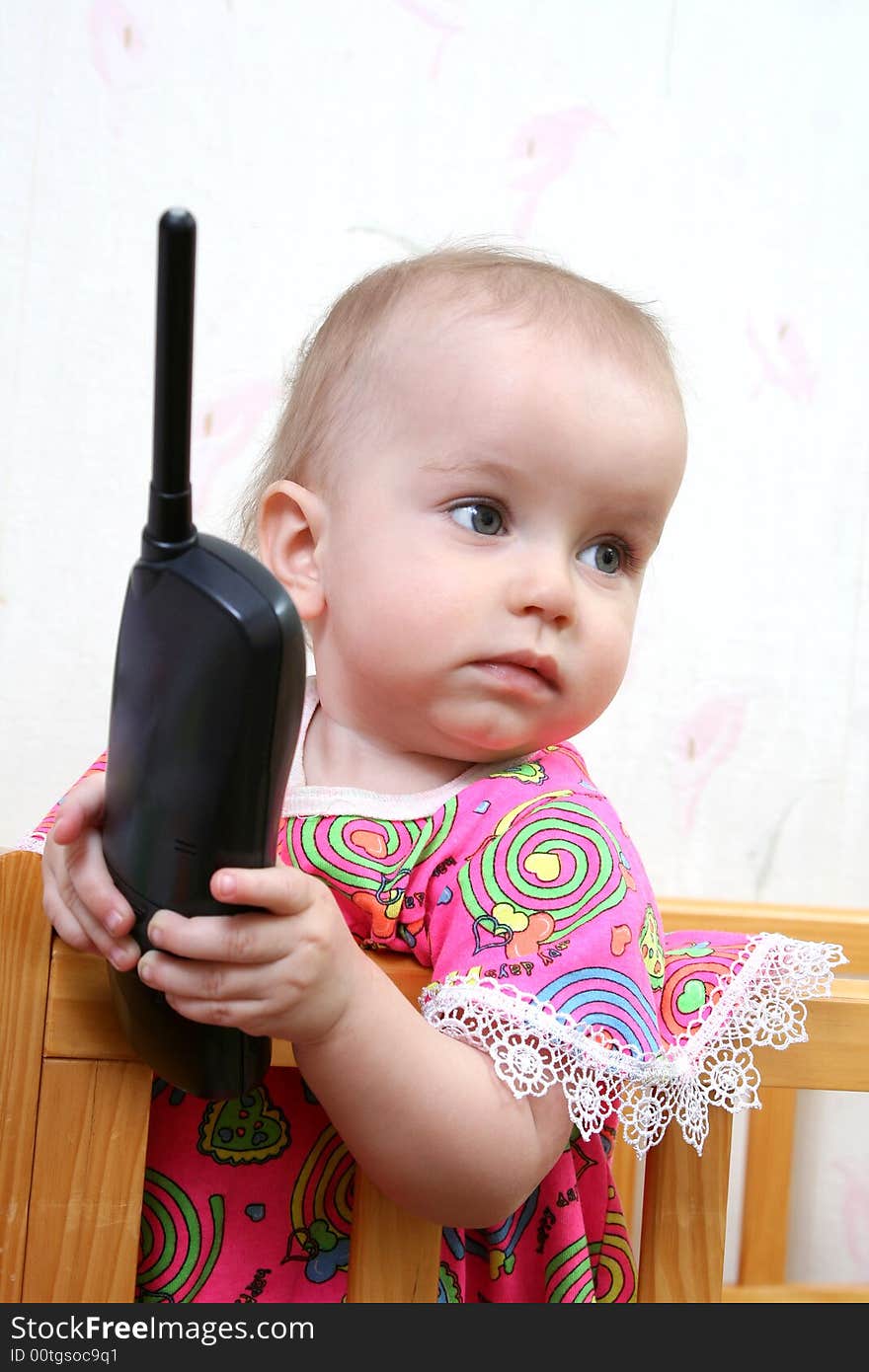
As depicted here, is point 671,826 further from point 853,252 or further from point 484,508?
point 484,508

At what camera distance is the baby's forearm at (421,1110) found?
54 centimetres

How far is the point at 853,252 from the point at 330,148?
0.57 metres

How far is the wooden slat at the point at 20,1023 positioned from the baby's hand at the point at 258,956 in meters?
0.13

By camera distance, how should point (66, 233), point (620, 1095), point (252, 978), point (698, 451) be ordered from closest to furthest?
1. point (252, 978)
2. point (620, 1095)
3. point (66, 233)
4. point (698, 451)

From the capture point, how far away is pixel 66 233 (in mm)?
1284

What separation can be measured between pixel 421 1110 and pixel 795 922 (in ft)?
2.56

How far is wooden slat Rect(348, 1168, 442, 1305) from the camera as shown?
61 centimetres

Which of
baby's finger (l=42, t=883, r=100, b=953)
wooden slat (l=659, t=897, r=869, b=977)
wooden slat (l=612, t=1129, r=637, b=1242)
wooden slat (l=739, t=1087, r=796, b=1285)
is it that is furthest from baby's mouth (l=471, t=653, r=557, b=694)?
wooden slat (l=739, t=1087, r=796, b=1285)

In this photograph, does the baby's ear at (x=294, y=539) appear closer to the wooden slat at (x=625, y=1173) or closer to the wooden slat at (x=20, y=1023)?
the wooden slat at (x=20, y=1023)

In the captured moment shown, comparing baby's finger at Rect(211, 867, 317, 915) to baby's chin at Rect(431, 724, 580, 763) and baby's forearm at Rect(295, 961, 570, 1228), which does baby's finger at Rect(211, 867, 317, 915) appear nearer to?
baby's forearm at Rect(295, 961, 570, 1228)

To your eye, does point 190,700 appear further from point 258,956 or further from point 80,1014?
point 80,1014

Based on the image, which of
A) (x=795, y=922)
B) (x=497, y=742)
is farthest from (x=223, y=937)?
(x=795, y=922)

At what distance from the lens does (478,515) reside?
0.67 m
